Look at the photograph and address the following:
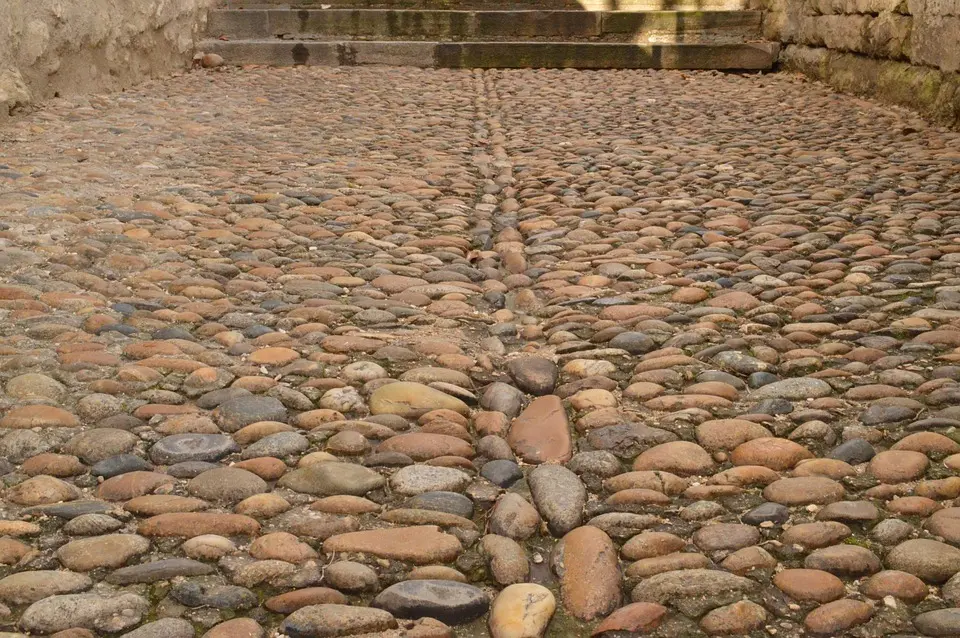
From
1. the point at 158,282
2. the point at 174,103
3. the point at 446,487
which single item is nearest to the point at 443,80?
the point at 174,103

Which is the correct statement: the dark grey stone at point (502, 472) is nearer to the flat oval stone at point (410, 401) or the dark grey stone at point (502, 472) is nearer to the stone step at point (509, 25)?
the flat oval stone at point (410, 401)

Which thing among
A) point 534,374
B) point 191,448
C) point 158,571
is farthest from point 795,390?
point 158,571

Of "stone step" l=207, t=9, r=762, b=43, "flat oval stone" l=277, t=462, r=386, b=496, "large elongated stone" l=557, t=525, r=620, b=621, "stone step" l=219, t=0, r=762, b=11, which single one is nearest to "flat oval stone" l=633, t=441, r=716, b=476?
"large elongated stone" l=557, t=525, r=620, b=621

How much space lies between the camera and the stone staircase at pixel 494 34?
9328 millimetres

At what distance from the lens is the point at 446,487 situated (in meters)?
1.87

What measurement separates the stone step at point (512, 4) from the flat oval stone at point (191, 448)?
9.02m

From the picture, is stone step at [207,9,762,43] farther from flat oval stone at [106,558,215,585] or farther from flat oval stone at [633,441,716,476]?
flat oval stone at [106,558,215,585]

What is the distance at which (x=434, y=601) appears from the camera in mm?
1495

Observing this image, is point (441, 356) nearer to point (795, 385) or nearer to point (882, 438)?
point (795, 385)

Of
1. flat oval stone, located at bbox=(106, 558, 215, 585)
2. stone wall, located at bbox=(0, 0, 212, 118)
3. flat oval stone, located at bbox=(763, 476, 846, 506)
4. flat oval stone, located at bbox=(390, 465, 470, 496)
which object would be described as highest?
stone wall, located at bbox=(0, 0, 212, 118)

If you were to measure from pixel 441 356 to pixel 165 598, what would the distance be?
117 cm

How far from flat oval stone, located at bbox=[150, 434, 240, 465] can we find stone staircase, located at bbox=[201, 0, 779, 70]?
781cm

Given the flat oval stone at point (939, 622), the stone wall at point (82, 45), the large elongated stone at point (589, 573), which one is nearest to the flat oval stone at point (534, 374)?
the large elongated stone at point (589, 573)

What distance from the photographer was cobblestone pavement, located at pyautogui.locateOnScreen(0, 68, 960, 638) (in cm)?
153
